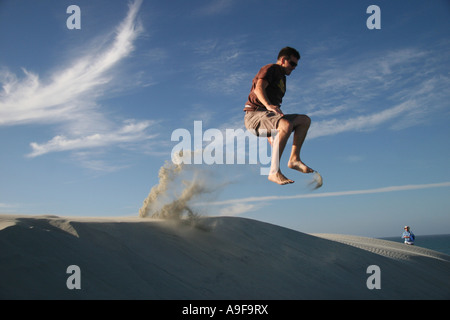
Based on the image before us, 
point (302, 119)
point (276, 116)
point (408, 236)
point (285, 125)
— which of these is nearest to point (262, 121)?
point (276, 116)

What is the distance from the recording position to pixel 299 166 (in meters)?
4.89

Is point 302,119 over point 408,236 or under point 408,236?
Answer: over

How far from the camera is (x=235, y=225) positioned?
7.21 meters

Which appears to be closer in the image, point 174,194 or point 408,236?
point 174,194

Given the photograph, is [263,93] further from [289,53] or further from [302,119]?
[289,53]

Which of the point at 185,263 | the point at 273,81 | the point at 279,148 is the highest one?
the point at 273,81

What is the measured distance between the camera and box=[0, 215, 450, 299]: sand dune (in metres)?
4.11

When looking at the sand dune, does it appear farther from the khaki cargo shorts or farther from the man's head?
the man's head

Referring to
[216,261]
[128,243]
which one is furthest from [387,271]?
[128,243]

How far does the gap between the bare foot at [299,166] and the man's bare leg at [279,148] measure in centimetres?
20

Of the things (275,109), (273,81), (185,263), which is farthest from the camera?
(185,263)

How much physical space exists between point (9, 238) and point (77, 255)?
797mm

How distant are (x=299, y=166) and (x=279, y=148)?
0.45m
